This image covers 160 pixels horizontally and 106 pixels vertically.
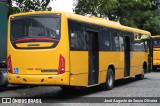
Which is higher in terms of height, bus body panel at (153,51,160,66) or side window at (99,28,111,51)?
side window at (99,28,111,51)

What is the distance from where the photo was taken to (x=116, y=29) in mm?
19078

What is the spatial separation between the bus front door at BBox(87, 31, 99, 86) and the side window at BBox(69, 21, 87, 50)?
0.69 meters

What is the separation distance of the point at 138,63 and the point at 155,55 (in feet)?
40.1

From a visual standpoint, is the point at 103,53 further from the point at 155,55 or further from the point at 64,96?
the point at 155,55

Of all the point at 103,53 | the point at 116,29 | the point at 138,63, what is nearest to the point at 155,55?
the point at 138,63

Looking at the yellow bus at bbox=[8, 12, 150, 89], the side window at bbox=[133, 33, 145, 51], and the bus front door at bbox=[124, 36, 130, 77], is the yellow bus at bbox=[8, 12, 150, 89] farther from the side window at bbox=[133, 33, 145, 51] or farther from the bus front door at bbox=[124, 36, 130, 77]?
the side window at bbox=[133, 33, 145, 51]

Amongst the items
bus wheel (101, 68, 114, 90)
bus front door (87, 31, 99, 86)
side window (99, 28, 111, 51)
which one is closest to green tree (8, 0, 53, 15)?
side window (99, 28, 111, 51)

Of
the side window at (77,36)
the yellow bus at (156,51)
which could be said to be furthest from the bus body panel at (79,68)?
the yellow bus at (156,51)

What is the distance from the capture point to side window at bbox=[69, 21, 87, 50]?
1426 centimetres

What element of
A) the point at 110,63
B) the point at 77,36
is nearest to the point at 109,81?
the point at 110,63

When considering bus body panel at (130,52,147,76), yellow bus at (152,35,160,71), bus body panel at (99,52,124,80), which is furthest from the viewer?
yellow bus at (152,35,160,71)

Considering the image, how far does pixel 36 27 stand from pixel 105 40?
13.2 feet

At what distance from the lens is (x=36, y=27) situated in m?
14.2

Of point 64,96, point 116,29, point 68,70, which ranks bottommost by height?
point 64,96
